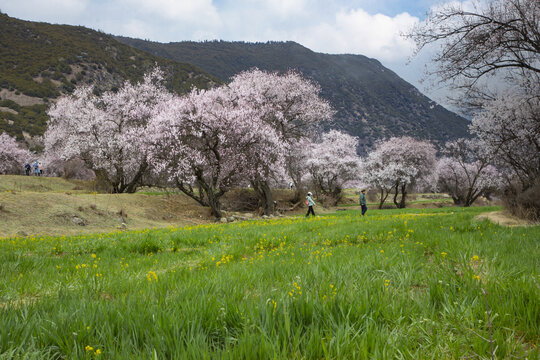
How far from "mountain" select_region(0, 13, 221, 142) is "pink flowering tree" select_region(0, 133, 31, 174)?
12.9m

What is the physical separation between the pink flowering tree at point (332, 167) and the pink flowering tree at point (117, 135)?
81.3 ft

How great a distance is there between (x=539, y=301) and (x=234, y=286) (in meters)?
2.75

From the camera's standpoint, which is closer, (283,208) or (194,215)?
(194,215)

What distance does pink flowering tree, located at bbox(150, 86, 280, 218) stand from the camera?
22000mm

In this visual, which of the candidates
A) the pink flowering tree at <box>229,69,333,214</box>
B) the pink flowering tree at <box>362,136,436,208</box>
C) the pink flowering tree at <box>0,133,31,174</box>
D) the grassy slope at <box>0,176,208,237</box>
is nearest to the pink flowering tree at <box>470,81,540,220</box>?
the pink flowering tree at <box>229,69,333,214</box>

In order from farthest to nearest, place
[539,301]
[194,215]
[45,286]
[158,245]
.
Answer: [194,215]
[158,245]
[45,286]
[539,301]

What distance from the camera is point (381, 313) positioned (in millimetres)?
2500

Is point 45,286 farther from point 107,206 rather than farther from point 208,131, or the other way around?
point 208,131

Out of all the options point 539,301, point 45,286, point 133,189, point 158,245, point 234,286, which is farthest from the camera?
point 133,189

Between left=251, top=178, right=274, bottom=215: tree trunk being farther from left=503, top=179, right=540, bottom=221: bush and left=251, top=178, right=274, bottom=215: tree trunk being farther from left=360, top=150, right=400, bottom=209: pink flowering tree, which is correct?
left=360, top=150, right=400, bottom=209: pink flowering tree

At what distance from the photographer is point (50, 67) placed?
7462cm

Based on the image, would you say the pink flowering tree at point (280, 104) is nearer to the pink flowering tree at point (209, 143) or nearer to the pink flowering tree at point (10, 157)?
the pink flowering tree at point (209, 143)

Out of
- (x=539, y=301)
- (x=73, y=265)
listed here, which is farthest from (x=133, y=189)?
(x=539, y=301)

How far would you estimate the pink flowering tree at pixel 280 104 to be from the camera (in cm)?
2811
